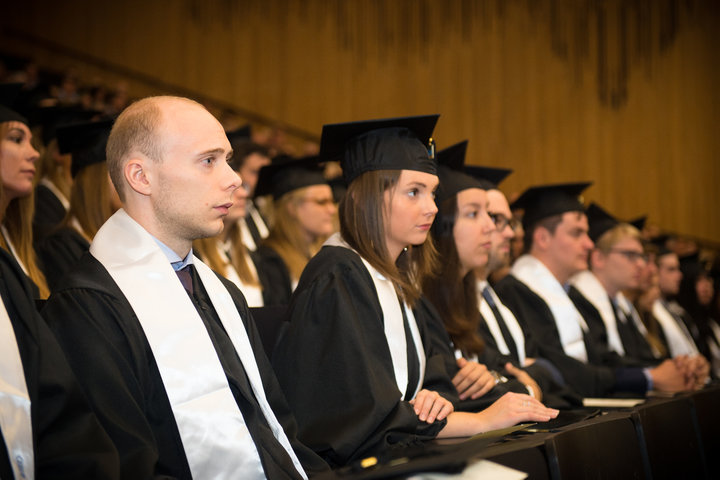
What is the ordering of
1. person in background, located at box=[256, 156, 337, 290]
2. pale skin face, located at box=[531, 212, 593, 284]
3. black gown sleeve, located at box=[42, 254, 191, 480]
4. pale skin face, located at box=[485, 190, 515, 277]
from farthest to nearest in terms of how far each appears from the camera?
person in background, located at box=[256, 156, 337, 290]
pale skin face, located at box=[531, 212, 593, 284]
pale skin face, located at box=[485, 190, 515, 277]
black gown sleeve, located at box=[42, 254, 191, 480]

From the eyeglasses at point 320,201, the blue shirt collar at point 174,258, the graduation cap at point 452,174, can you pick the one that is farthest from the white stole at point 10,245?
the eyeglasses at point 320,201

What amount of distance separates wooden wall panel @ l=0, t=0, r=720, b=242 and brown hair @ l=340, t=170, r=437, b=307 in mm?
9154

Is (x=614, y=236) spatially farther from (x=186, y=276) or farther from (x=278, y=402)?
(x=186, y=276)

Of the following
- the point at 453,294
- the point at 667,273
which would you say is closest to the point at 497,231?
the point at 453,294

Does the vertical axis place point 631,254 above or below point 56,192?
below

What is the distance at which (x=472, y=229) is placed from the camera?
3914 millimetres

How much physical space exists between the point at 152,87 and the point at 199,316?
10.1m

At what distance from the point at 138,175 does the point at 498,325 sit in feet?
8.42

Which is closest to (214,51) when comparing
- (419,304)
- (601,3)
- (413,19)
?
(413,19)

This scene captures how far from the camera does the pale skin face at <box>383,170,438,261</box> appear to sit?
3.19m

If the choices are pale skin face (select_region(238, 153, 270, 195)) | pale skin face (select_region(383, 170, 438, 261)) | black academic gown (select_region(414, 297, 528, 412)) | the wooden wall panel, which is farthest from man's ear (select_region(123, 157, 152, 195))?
the wooden wall panel

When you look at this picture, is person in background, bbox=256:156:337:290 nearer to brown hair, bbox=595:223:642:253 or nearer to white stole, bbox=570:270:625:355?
white stole, bbox=570:270:625:355

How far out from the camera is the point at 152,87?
11.7 metres

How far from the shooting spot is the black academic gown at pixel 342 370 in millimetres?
2623
